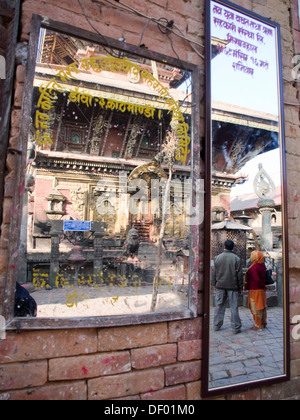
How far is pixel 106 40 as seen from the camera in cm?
224

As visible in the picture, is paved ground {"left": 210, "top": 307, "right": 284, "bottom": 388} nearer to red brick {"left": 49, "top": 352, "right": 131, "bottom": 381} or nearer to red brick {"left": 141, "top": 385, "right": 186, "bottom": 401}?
red brick {"left": 141, "top": 385, "right": 186, "bottom": 401}

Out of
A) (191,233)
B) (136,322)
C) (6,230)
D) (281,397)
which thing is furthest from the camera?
(281,397)

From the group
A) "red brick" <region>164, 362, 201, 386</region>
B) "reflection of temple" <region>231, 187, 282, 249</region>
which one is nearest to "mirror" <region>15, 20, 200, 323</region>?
"red brick" <region>164, 362, 201, 386</region>

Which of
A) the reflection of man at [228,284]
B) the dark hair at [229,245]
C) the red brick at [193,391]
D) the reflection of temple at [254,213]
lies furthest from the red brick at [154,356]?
the reflection of temple at [254,213]

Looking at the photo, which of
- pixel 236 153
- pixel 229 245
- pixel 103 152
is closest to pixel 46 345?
pixel 103 152

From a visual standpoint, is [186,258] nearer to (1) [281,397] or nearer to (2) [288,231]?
(2) [288,231]

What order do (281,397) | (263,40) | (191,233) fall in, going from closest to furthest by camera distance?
(191,233) < (281,397) < (263,40)

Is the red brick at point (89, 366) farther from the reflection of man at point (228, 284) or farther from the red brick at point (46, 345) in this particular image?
the reflection of man at point (228, 284)

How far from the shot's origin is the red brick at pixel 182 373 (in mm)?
2211

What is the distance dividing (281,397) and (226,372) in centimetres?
68

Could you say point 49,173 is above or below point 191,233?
above

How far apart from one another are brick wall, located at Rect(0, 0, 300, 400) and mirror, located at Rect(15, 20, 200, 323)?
→ 5.1 inches

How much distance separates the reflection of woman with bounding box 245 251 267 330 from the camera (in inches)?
106
